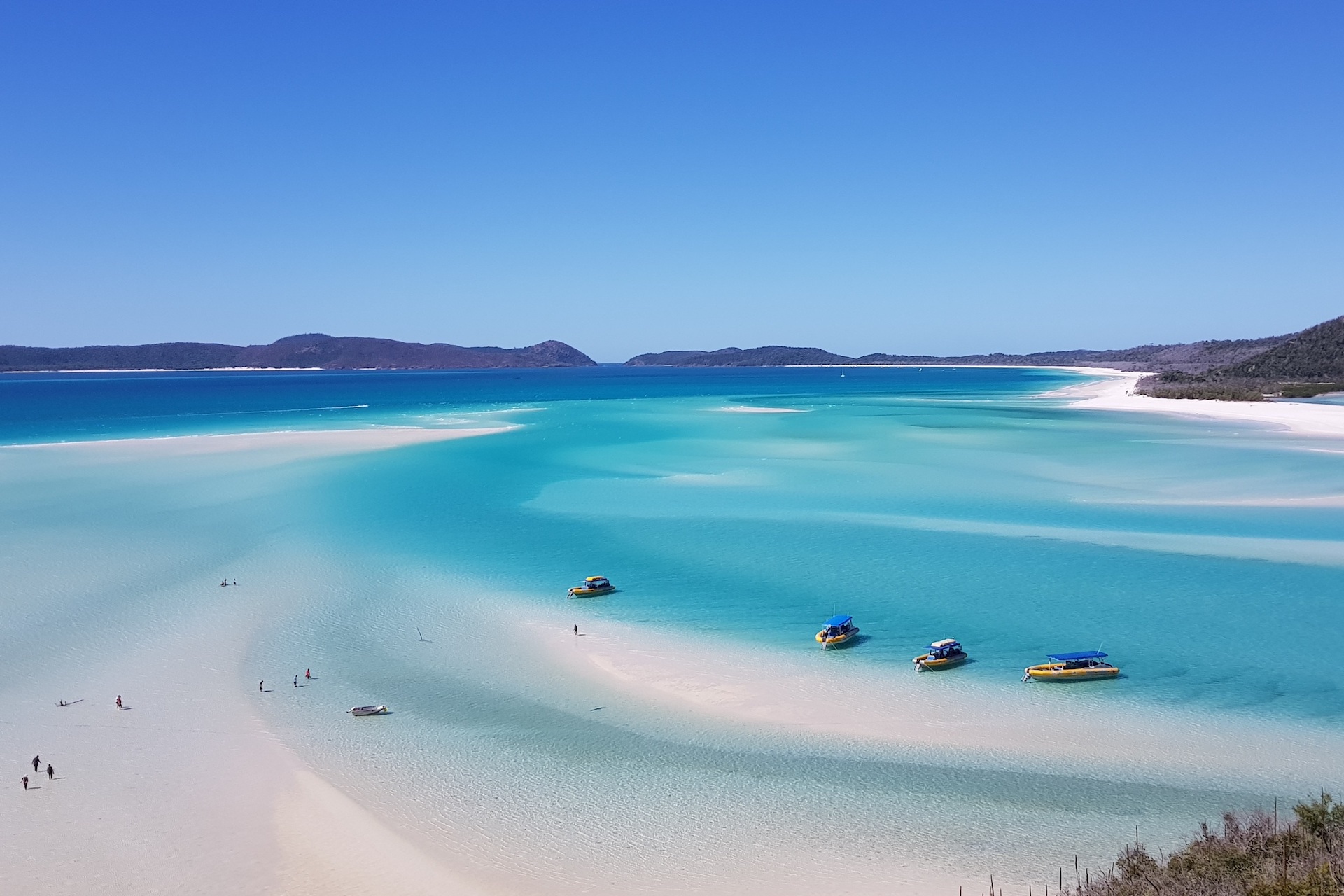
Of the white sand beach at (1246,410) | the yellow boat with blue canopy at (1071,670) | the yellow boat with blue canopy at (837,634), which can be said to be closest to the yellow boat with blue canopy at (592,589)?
the yellow boat with blue canopy at (837,634)

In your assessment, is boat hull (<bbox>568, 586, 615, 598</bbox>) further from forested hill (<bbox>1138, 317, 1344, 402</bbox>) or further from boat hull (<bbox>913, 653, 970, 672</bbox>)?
forested hill (<bbox>1138, 317, 1344, 402</bbox>)

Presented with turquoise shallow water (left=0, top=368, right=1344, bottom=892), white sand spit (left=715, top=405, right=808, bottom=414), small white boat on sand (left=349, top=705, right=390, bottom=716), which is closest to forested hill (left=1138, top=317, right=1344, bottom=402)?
turquoise shallow water (left=0, top=368, right=1344, bottom=892)

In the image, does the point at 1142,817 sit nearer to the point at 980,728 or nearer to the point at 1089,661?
the point at 980,728

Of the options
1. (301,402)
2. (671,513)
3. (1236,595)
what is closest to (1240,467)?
(1236,595)

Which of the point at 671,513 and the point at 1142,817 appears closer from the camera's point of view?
the point at 1142,817

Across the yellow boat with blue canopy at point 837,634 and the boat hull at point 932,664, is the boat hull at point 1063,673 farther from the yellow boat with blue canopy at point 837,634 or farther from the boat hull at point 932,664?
the yellow boat with blue canopy at point 837,634

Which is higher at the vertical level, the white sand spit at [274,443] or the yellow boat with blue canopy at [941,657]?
the white sand spit at [274,443]

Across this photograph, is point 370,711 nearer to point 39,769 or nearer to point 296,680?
point 296,680
